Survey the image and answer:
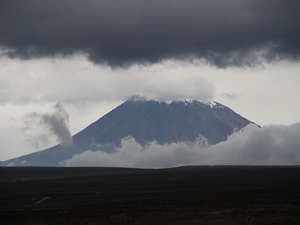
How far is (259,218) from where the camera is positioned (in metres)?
56.6

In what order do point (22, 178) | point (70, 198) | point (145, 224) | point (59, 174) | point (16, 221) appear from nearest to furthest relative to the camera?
point (145, 224)
point (16, 221)
point (70, 198)
point (22, 178)
point (59, 174)

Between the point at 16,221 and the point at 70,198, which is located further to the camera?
the point at 70,198

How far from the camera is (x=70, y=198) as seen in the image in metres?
91.8

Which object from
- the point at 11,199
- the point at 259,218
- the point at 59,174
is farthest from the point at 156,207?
the point at 59,174

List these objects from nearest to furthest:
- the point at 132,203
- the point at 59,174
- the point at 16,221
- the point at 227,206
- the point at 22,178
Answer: the point at 16,221
the point at 227,206
the point at 132,203
the point at 22,178
the point at 59,174

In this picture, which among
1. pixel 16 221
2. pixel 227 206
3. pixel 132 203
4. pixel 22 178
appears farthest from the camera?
pixel 22 178

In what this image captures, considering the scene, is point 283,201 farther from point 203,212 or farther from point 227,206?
point 203,212

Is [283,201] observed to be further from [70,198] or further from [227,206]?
[70,198]

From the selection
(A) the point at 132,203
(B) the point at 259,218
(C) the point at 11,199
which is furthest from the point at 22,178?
(B) the point at 259,218

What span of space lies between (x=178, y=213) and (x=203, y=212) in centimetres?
331

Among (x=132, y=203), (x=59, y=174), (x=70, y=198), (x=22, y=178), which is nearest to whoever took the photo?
(x=132, y=203)

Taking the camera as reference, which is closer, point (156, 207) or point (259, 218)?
point (259, 218)

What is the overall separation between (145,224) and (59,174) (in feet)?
474

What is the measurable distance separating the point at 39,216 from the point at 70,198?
25.6 metres
